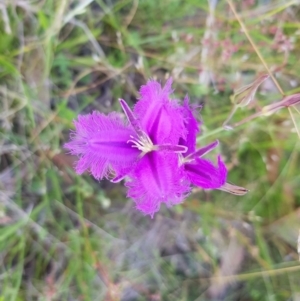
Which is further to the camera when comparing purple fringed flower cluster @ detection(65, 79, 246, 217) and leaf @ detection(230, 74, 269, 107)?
leaf @ detection(230, 74, 269, 107)

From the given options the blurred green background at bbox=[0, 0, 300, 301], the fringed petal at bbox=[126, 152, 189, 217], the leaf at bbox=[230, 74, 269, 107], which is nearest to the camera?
the fringed petal at bbox=[126, 152, 189, 217]

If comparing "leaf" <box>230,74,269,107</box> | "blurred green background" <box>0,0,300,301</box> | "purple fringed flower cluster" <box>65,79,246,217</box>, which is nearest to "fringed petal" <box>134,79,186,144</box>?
"purple fringed flower cluster" <box>65,79,246,217</box>

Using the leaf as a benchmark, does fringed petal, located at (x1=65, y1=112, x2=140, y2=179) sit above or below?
above

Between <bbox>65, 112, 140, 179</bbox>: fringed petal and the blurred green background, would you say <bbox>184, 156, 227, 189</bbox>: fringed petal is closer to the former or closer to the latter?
<bbox>65, 112, 140, 179</bbox>: fringed petal

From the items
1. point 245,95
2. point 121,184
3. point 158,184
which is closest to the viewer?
point 158,184

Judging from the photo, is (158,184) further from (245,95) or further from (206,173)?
(245,95)

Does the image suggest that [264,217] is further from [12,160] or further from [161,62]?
[12,160]

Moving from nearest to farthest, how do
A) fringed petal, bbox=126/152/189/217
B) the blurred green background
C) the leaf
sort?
1. fringed petal, bbox=126/152/189/217
2. the leaf
3. the blurred green background

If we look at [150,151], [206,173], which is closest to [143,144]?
[150,151]
